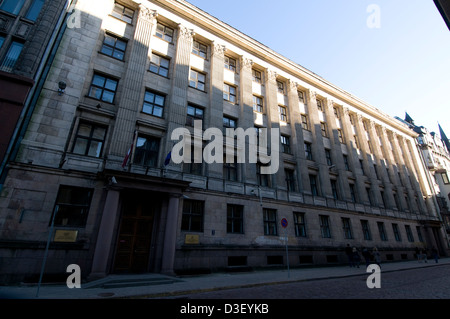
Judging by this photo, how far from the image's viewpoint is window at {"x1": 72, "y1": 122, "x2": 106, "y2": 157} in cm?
1351

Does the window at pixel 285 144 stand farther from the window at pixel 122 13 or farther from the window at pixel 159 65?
the window at pixel 122 13

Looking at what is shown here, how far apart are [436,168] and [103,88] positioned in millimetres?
58930

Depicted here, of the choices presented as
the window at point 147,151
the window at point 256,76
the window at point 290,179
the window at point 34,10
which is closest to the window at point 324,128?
the window at point 290,179

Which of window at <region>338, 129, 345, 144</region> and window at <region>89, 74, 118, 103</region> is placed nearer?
window at <region>89, 74, 118, 103</region>

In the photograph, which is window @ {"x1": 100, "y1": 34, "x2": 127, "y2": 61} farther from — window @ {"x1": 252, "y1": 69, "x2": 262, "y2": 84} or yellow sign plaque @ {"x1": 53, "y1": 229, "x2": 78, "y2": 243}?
window @ {"x1": 252, "y1": 69, "x2": 262, "y2": 84}

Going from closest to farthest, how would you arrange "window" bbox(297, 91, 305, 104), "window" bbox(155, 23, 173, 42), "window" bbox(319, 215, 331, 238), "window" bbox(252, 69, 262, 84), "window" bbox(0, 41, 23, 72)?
"window" bbox(0, 41, 23, 72) < "window" bbox(155, 23, 173, 42) < "window" bbox(319, 215, 331, 238) < "window" bbox(252, 69, 262, 84) < "window" bbox(297, 91, 305, 104)

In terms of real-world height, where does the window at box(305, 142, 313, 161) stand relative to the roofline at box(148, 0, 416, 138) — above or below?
below

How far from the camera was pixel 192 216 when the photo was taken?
1526cm

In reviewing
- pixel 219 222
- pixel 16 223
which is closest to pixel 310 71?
pixel 219 222

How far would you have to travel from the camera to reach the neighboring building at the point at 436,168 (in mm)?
39094

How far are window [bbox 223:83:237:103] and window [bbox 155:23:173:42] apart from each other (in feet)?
21.4

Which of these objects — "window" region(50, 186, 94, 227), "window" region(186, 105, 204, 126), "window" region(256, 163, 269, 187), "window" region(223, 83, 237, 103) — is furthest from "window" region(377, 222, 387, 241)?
"window" region(50, 186, 94, 227)

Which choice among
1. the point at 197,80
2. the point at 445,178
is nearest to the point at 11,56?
the point at 197,80

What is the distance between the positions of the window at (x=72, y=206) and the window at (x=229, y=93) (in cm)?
1422
